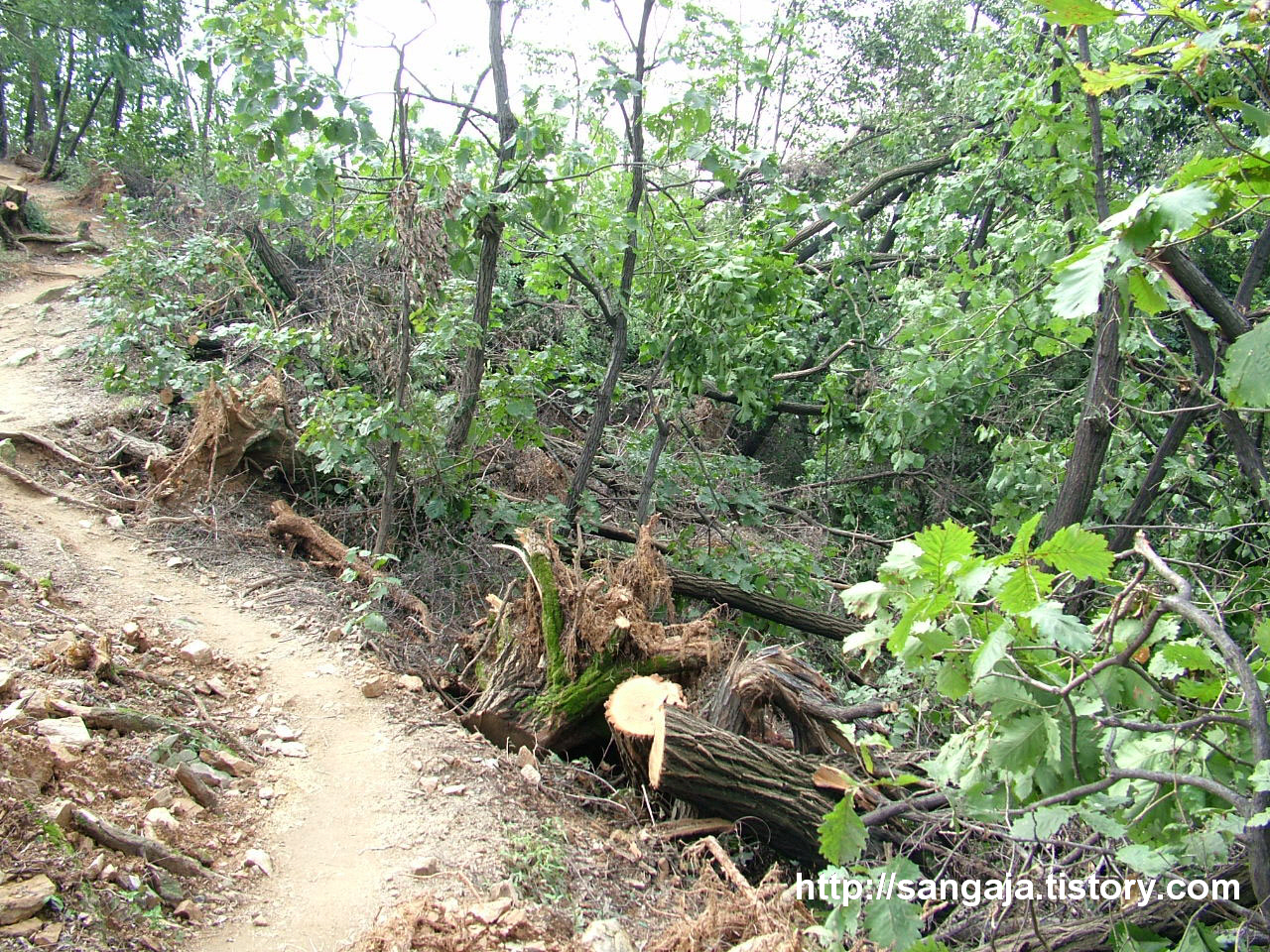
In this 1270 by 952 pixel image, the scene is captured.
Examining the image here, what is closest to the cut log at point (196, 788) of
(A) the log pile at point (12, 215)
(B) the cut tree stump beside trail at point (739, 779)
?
(B) the cut tree stump beside trail at point (739, 779)

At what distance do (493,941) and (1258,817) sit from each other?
2.15 m

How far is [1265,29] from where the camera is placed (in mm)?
2039

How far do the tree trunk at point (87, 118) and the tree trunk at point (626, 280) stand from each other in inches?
722

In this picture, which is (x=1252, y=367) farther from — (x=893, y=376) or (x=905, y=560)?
(x=893, y=376)

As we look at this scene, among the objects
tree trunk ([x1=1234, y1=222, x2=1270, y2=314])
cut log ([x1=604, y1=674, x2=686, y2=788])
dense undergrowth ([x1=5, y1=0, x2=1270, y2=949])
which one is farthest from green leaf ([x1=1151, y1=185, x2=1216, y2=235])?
cut log ([x1=604, y1=674, x2=686, y2=788])

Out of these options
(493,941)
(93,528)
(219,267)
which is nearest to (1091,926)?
(493,941)

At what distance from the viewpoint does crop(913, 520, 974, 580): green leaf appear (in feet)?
5.65

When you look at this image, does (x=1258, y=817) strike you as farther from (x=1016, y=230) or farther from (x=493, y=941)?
(x=1016, y=230)

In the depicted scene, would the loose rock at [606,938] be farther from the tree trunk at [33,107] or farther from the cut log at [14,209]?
the tree trunk at [33,107]

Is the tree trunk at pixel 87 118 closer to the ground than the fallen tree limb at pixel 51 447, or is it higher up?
higher up

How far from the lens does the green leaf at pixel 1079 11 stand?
4.62 ft

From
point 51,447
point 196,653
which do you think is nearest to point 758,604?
point 196,653

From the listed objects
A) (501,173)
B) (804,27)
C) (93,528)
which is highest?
(804,27)

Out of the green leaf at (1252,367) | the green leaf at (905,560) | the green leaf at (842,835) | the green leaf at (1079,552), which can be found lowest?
the green leaf at (842,835)
